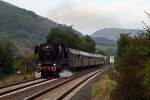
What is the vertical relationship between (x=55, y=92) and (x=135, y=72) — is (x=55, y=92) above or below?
below

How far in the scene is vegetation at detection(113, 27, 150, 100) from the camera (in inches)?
609

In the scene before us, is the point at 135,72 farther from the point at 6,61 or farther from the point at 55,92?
the point at 6,61

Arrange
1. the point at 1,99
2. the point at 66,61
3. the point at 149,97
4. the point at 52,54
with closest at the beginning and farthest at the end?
the point at 149,97 < the point at 1,99 < the point at 52,54 < the point at 66,61

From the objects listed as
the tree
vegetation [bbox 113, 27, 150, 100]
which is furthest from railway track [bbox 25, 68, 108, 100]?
the tree

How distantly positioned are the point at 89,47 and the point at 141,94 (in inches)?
4886

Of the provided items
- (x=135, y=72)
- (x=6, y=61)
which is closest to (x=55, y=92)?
(x=135, y=72)

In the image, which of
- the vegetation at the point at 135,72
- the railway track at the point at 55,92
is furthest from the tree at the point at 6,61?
the vegetation at the point at 135,72

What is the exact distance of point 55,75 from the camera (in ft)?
148

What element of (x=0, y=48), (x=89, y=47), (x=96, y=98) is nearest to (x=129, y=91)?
(x=96, y=98)

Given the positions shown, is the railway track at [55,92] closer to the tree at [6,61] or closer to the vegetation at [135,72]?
the vegetation at [135,72]

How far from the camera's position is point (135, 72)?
16641 millimetres

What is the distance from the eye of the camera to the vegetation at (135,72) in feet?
50.8

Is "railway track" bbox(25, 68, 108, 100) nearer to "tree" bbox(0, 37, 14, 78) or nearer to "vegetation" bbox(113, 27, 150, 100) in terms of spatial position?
"vegetation" bbox(113, 27, 150, 100)

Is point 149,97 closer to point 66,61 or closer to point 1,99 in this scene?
point 1,99
